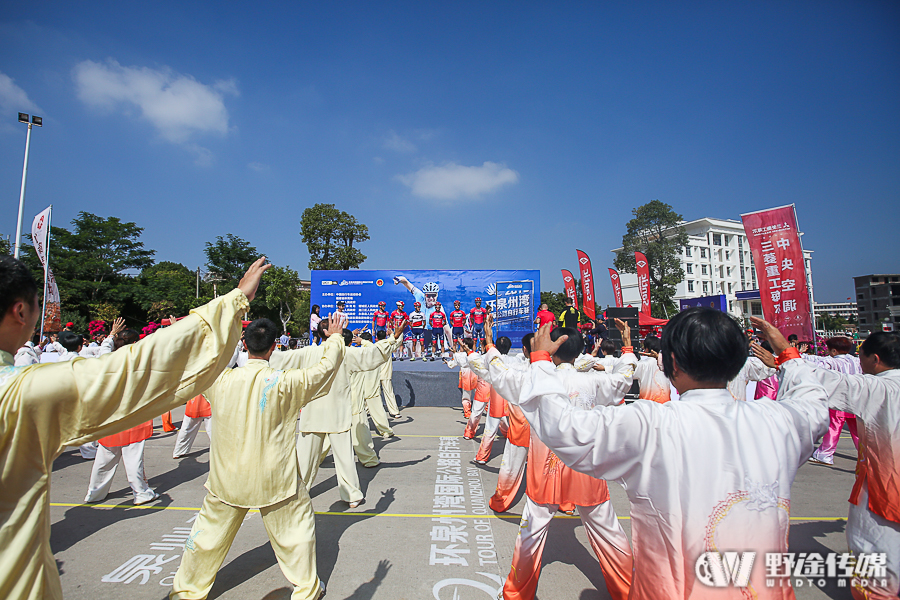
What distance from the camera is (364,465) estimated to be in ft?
19.0

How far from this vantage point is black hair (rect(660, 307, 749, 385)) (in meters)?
1.43

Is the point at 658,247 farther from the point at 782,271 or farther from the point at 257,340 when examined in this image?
the point at 257,340

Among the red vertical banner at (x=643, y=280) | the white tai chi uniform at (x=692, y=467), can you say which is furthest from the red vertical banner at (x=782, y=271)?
the red vertical banner at (x=643, y=280)

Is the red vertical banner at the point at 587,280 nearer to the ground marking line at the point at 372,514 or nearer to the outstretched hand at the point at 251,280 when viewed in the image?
the ground marking line at the point at 372,514

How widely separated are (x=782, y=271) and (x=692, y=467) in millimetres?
7672

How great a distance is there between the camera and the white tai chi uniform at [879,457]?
7.88 ft

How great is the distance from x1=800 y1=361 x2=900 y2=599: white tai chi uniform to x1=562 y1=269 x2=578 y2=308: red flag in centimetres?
1572

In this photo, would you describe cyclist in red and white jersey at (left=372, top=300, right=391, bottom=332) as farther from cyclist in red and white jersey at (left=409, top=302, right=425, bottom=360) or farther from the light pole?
the light pole

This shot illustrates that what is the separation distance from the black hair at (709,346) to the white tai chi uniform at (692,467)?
7cm

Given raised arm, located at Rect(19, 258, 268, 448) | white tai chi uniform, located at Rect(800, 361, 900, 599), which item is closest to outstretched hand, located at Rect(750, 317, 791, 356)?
white tai chi uniform, located at Rect(800, 361, 900, 599)

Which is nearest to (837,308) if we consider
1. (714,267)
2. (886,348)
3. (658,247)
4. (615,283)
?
(714,267)

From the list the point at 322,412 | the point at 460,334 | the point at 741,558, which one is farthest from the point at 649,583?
the point at 460,334

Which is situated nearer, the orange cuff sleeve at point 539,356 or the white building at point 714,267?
the orange cuff sleeve at point 539,356

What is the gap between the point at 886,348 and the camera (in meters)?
2.71
